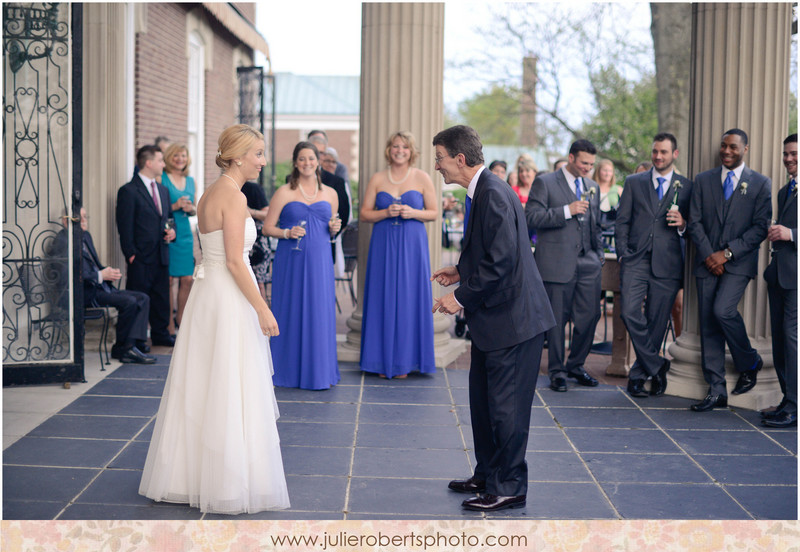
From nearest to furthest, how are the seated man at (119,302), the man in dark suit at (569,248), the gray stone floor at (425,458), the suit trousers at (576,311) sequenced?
1. the gray stone floor at (425,458)
2. the man in dark suit at (569,248)
3. the suit trousers at (576,311)
4. the seated man at (119,302)

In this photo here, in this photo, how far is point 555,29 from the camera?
22594 mm

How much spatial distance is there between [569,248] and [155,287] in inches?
165

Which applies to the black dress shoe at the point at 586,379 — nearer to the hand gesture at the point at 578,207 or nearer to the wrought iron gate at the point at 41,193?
the hand gesture at the point at 578,207

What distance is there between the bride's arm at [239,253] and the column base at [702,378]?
13.6 feet

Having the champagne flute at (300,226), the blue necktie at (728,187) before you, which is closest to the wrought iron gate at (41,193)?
the champagne flute at (300,226)

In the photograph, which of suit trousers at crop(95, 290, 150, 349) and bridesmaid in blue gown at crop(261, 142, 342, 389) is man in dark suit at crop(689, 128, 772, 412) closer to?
bridesmaid in blue gown at crop(261, 142, 342, 389)

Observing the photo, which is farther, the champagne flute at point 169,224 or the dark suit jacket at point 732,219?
the champagne flute at point 169,224

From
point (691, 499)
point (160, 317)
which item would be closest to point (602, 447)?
point (691, 499)

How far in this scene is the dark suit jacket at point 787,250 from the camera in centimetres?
627

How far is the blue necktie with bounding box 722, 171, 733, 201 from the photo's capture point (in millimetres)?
6672

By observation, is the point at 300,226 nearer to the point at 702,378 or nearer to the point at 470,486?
the point at 470,486

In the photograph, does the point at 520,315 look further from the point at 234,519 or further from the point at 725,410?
the point at 725,410

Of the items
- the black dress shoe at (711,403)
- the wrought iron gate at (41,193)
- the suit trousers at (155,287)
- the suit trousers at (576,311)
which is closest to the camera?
the black dress shoe at (711,403)

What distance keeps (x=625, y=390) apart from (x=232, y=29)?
1246cm
